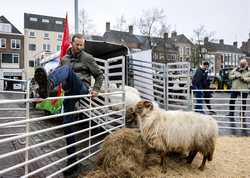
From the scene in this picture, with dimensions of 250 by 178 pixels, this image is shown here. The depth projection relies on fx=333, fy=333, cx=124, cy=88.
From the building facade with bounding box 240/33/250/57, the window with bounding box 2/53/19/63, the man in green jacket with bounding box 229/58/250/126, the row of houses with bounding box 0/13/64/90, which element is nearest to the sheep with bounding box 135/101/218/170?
the man in green jacket with bounding box 229/58/250/126

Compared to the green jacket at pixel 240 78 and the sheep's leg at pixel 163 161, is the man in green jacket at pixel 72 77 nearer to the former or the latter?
the sheep's leg at pixel 163 161

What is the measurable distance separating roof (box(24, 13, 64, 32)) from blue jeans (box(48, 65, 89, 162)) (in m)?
65.8

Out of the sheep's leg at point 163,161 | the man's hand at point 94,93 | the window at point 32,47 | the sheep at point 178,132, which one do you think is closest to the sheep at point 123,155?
the sheep at point 178,132

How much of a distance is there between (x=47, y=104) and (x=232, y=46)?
9028 centimetres

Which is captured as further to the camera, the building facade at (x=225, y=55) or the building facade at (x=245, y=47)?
Answer: the building facade at (x=245, y=47)

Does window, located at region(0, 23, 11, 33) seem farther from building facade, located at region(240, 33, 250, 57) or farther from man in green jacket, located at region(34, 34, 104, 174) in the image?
man in green jacket, located at region(34, 34, 104, 174)

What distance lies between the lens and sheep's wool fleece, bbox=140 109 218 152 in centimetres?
532

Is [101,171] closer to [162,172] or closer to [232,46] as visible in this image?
[162,172]

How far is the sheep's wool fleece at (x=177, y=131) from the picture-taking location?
532 cm

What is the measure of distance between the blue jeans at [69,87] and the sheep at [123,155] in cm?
53

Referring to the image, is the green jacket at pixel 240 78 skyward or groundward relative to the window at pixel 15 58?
groundward

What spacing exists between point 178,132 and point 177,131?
2 centimetres

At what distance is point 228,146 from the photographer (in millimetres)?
7523

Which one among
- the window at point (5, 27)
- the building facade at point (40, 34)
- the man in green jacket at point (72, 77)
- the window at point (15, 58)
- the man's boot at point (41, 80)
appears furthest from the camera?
the building facade at point (40, 34)
